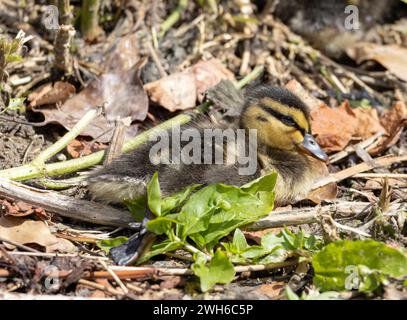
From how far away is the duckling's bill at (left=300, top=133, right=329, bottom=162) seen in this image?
3219 millimetres

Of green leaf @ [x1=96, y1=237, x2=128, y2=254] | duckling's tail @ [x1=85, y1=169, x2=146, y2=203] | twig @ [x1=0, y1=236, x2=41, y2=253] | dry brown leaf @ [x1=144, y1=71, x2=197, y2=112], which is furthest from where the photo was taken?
dry brown leaf @ [x1=144, y1=71, x2=197, y2=112]

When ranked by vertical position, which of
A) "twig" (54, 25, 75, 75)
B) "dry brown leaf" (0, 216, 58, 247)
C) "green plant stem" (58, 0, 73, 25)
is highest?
"green plant stem" (58, 0, 73, 25)

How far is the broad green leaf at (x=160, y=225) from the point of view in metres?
2.60

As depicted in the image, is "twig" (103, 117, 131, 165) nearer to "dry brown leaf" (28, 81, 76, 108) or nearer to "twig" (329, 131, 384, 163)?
"dry brown leaf" (28, 81, 76, 108)

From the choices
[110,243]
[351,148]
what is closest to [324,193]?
[351,148]

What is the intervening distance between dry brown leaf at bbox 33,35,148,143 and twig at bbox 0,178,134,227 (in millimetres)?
576

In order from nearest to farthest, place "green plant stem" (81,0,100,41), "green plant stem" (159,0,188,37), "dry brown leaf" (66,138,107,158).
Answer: "dry brown leaf" (66,138,107,158) < "green plant stem" (81,0,100,41) < "green plant stem" (159,0,188,37)

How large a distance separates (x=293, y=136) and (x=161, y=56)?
1.10m

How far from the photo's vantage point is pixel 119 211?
2.98m

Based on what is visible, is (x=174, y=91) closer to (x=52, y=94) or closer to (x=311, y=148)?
(x=52, y=94)

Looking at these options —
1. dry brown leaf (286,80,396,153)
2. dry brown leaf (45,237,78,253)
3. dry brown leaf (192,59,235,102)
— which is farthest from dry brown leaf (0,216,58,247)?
dry brown leaf (286,80,396,153)

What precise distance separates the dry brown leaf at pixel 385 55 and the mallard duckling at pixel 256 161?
3.89ft

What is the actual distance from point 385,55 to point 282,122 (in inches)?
56.0

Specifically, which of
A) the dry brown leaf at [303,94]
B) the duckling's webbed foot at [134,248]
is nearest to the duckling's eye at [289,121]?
the dry brown leaf at [303,94]
